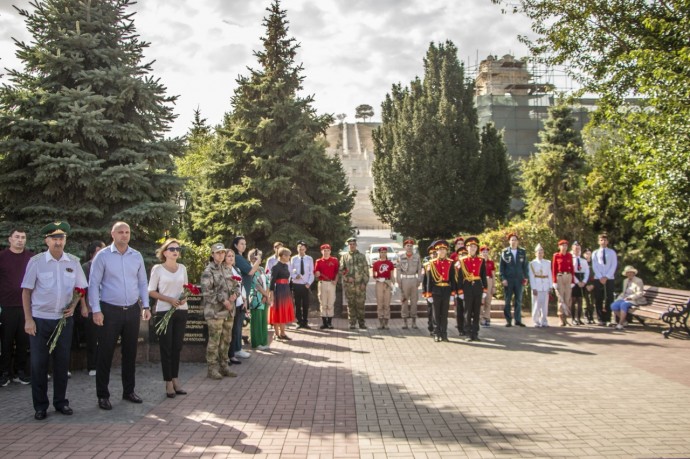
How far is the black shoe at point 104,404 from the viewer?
239 inches

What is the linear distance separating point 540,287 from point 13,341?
35.5 feet

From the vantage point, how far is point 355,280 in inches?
500

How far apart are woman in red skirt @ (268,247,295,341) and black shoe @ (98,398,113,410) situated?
5217mm

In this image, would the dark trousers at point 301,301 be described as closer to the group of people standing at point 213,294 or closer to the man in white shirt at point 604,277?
the group of people standing at point 213,294

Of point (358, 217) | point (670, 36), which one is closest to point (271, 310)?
point (670, 36)

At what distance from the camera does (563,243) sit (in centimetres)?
1284

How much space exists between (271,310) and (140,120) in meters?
5.13

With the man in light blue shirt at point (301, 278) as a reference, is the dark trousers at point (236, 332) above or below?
below

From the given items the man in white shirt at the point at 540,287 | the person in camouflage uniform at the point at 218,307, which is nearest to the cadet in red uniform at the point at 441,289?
the man in white shirt at the point at 540,287

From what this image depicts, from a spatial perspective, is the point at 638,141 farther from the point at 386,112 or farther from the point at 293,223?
the point at 386,112

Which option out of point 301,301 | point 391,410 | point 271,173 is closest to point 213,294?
point 391,410

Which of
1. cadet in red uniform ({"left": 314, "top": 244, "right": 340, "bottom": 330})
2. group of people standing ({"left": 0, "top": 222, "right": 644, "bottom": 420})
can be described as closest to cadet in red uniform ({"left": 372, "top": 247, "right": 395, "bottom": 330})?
group of people standing ({"left": 0, "top": 222, "right": 644, "bottom": 420})

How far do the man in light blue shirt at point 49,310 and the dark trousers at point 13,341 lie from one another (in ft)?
4.51

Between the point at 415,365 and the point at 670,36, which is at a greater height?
the point at 670,36
